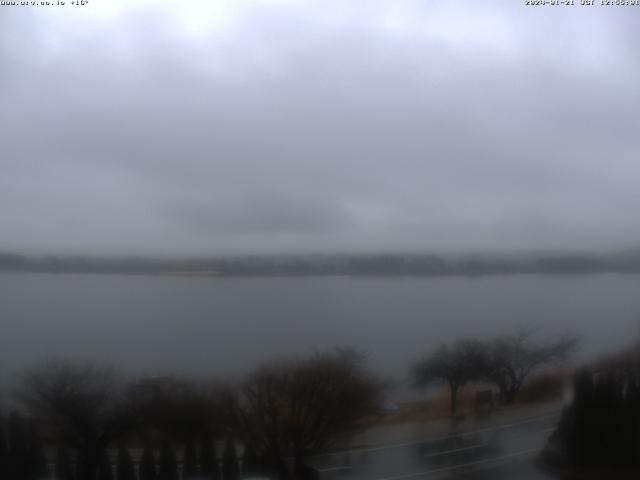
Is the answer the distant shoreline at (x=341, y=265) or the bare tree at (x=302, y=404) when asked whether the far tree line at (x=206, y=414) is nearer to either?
the bare tree at (x=302, y=404)

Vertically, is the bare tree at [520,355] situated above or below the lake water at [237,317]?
below

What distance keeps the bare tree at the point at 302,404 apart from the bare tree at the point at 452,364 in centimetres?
13

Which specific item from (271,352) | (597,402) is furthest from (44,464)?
(597,402)

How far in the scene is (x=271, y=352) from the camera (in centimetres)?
183

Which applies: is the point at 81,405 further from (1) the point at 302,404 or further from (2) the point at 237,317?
(1) the point at 302,404

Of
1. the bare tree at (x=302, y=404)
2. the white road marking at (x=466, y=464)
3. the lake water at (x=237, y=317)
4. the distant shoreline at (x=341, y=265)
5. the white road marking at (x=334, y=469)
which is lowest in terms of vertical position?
the white road marking at (x=466, y=464)

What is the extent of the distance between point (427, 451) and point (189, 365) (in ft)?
2.41

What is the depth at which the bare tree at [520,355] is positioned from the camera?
6.33ft

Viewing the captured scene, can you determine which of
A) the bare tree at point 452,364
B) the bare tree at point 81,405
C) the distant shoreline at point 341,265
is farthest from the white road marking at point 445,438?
the bare tree at point 81,405

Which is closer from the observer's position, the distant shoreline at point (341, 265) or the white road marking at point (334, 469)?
the distant shoreline at point (341, 265)

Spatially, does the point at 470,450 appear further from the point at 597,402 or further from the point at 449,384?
the point at 597,402

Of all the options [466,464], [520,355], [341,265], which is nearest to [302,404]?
[341,265]

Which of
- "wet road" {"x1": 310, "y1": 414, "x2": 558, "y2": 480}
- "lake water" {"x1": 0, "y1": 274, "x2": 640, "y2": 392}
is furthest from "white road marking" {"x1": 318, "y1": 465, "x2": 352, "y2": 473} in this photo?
"lake water" {"x1": 0, "y1": 274, "x2": 640, "y2": 392}

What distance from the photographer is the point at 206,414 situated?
1.86 meters
